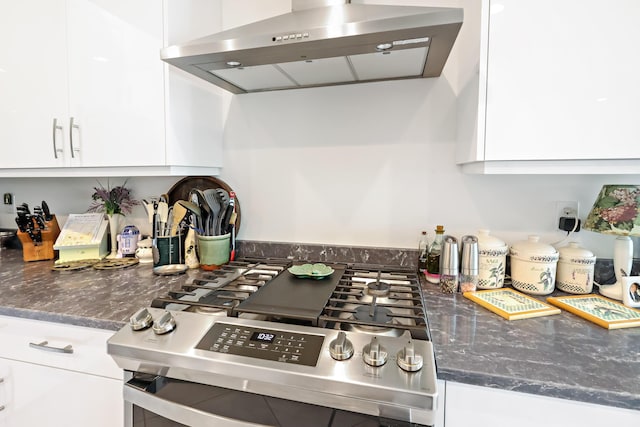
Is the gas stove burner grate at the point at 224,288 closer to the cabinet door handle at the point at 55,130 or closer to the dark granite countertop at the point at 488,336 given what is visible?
the dark granite countertop at the point at 488,336

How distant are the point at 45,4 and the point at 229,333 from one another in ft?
5.19

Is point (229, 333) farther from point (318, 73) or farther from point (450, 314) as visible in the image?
point (318, 73)

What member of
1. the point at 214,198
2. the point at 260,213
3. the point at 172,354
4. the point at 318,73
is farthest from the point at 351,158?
the point at 172,354

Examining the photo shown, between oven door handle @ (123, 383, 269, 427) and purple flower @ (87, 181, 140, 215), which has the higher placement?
purple flower @ (87, 181, 140, 215)

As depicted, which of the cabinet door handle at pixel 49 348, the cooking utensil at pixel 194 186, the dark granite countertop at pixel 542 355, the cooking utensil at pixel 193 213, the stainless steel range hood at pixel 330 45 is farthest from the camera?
the cooking utensil at pixel 194 186

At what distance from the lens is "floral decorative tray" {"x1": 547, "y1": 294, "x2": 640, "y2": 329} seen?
0.86 metres

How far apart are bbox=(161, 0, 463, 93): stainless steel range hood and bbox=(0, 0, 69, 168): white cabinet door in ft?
2.29

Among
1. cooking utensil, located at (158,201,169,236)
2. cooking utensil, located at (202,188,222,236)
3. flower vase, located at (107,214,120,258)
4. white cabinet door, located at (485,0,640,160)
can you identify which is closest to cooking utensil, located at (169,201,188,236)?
cooking utensil, located at (158,201,169,236)

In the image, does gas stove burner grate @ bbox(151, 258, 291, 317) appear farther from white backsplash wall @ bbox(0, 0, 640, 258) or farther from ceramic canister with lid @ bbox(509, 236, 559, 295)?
ceramic canister with lid @ bbox(509, 236, 559, 295)

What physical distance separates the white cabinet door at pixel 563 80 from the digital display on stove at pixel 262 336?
2.66 ft

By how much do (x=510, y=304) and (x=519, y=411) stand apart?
0.39 m

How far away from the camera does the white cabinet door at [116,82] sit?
4.10 ft

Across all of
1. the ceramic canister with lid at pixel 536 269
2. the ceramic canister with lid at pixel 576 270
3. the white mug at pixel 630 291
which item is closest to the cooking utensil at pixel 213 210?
the ceramic canister with lid at pixel 536 269

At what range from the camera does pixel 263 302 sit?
3.08ft
